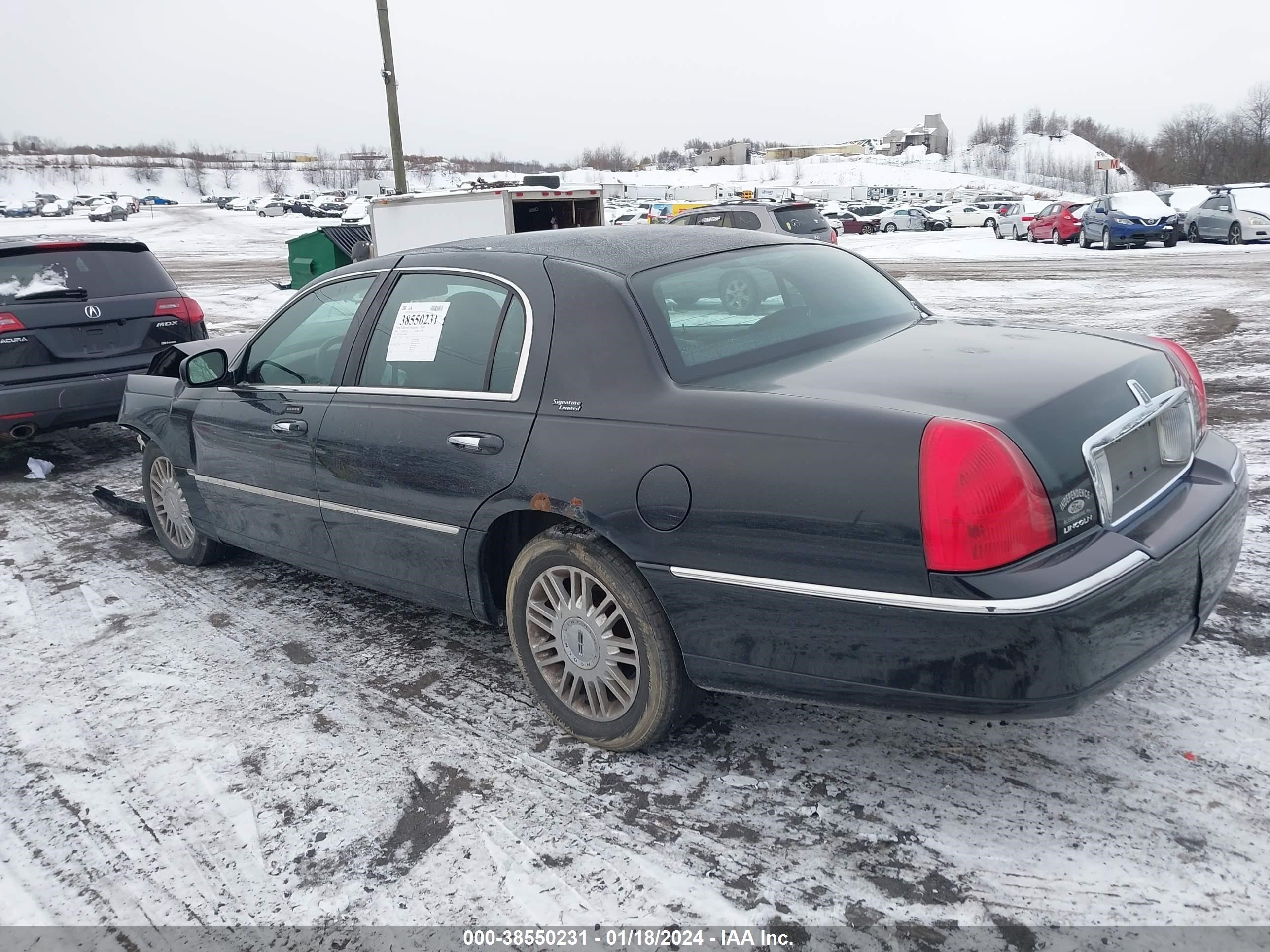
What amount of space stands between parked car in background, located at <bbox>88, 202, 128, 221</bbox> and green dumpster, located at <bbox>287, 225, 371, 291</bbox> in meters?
58.0

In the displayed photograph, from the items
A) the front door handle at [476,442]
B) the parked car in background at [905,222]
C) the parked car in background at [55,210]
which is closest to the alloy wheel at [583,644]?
the front door handle at [476,442]

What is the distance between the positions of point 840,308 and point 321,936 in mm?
2665

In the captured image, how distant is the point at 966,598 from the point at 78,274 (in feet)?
23.5

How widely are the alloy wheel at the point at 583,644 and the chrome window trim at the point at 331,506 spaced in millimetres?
469

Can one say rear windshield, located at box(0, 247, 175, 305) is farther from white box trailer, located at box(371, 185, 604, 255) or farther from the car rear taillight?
white box trailer, located at box(371, 185, 604, 255)

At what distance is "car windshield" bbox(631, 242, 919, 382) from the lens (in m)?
3.11

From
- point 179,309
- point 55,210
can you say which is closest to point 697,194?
point 55,210

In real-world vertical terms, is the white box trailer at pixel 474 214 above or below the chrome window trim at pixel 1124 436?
above

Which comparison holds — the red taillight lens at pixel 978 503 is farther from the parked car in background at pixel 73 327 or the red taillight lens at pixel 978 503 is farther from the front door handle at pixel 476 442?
the parked car in background at pixel 73 327

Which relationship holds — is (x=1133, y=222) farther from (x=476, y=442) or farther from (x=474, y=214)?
(x=476, y=442)

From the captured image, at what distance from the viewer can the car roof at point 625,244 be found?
3400mm

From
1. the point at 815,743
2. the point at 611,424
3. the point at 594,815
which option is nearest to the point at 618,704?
the point at 594,815

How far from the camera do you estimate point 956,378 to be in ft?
9.07

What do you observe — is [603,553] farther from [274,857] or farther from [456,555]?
[274,857]
